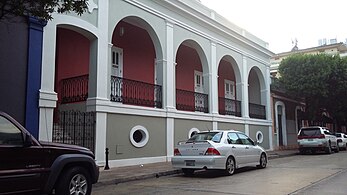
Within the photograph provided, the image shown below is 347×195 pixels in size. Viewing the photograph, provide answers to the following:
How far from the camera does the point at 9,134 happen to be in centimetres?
596

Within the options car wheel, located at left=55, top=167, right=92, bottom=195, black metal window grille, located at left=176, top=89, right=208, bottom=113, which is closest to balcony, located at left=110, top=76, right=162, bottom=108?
black metal window grille, located at left=176, top=89, right=208, bottom=113

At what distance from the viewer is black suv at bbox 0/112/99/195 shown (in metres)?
5.82

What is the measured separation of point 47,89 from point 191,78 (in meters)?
11.8

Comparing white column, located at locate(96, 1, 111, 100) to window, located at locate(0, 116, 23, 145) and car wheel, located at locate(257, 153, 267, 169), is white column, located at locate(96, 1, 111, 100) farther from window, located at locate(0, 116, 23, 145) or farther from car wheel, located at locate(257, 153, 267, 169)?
window, located at locate(0, 116, 23, 145)

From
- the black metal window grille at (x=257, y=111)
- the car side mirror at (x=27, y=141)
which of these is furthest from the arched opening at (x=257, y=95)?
the car side mirror at (x=27, y=141)

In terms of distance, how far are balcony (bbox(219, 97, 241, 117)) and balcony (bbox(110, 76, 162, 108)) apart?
6.15m

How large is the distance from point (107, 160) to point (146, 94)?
4.43 meters

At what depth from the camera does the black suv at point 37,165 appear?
582cm

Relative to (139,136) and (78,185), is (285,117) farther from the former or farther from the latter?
(78,185)

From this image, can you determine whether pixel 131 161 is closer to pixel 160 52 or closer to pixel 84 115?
pixel 84 115

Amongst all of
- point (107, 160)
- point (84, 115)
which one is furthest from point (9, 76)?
point (107, 160)

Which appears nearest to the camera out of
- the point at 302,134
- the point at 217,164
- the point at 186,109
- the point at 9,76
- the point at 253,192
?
the point at 253,192

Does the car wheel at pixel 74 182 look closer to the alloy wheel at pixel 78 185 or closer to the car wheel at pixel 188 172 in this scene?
the alloy wheel at pixel 78 185

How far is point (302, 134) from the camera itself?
2334 centimetres
